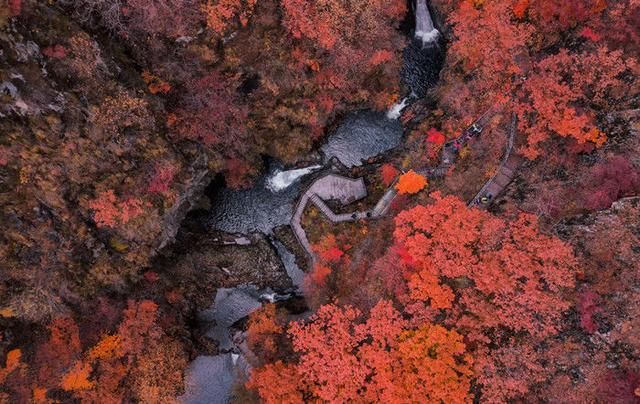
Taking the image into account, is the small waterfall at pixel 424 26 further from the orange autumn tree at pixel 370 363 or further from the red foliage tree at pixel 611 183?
the orange autumn tree at pixel 370 363

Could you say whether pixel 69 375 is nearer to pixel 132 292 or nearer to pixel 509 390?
pixel 132 292

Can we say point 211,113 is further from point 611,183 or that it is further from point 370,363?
point 611,183

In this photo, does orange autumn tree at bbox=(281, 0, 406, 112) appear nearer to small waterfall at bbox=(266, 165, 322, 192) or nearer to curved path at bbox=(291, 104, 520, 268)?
small waterfall at bbox=(266, 165, 322, 192)

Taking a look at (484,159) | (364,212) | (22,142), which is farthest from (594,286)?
(22,142)

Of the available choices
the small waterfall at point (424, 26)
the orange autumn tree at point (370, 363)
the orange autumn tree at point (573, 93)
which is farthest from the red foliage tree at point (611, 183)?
the small waterfall at point (424, 26)

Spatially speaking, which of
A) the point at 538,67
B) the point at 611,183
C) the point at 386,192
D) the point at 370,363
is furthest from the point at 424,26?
the point at 370,363

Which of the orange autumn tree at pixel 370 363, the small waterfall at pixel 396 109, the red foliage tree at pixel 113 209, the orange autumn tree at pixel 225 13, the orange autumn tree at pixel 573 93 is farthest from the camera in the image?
the small waterfall at pixel 396 109

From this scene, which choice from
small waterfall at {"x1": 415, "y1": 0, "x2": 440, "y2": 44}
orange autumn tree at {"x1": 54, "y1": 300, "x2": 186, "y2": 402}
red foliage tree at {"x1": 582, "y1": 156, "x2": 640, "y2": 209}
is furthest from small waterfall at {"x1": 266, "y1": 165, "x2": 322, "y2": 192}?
red foliage tree at {"x1": 582, "y1": 156, "x2": 640, "y2": 209}
